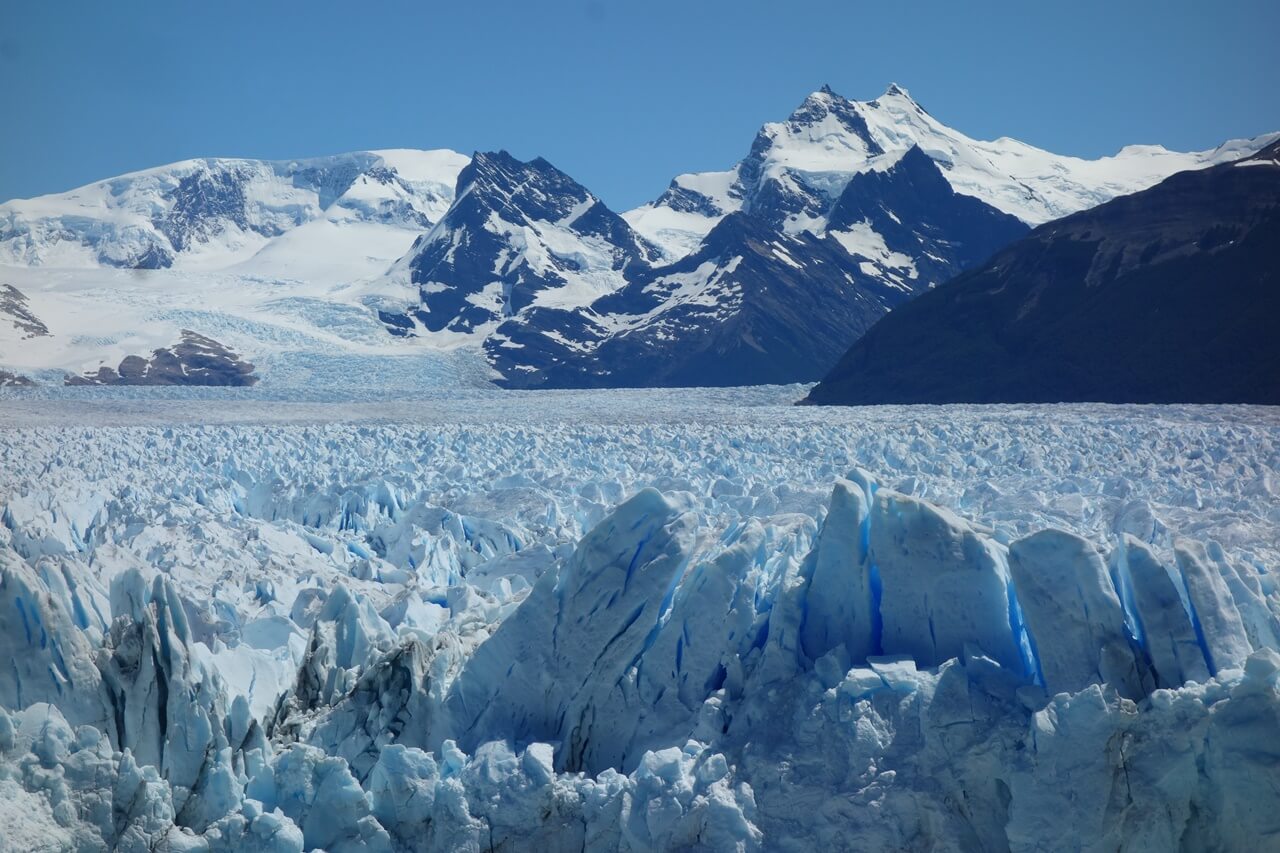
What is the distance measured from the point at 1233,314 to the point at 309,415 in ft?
92.2

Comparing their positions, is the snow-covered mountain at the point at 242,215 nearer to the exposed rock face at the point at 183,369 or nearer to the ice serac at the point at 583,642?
the exposed rock face at the point at 183,369

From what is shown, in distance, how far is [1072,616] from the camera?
7516 mm

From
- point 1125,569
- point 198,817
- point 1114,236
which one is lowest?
point 198,817

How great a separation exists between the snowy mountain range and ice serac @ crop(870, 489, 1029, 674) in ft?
166

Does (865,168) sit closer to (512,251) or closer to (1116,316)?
(512,251)

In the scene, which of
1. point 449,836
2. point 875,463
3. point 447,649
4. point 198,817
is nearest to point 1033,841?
point 449,836

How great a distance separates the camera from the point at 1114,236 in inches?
1843

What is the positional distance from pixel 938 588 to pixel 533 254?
284ft

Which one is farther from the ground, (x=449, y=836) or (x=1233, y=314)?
(x=1233, y=314)

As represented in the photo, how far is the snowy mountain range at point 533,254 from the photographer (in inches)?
2741

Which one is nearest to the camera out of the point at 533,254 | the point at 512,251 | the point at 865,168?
the point at 533,254

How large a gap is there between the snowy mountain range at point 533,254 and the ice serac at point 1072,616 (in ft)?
168

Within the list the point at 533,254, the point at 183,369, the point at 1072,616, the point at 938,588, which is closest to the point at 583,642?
the point at 938,588

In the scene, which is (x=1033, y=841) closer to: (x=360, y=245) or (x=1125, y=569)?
(x=1125, y=569)
